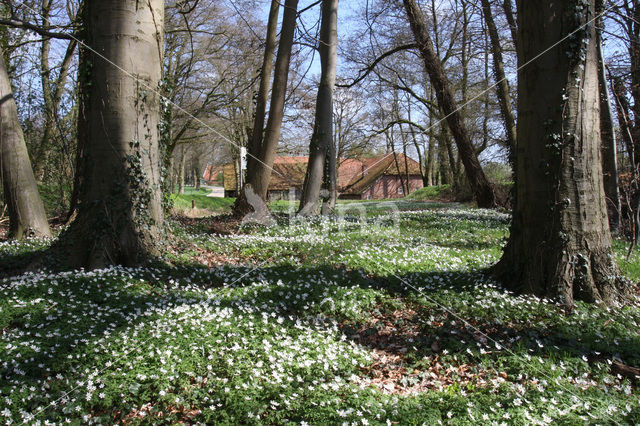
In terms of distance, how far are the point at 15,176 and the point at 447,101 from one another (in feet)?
42.0

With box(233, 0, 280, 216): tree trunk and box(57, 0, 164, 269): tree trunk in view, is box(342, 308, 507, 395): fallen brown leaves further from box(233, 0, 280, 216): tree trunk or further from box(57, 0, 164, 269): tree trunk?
box(233, 0, 280, 216): tree trunk

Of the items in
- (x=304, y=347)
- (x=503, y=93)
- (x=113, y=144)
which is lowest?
(x=304, y=347)

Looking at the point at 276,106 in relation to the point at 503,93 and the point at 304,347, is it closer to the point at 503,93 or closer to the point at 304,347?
the point at 304,347

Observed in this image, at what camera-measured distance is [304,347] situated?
434cm

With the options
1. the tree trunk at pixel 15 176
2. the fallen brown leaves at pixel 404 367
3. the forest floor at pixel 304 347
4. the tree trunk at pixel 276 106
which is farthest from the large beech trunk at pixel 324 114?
the fallen brown leaves at pixel 404 367

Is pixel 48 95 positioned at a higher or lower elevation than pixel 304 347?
higher

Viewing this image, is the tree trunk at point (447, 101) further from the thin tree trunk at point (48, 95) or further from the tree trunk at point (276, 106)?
the thin tree trunk at point (48, 95)

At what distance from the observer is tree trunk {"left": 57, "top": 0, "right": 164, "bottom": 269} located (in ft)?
19.7

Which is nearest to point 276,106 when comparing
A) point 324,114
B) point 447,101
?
point 324,114

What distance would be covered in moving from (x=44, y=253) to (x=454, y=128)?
1368cm

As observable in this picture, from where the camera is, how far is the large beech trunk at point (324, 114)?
1255 centimetres

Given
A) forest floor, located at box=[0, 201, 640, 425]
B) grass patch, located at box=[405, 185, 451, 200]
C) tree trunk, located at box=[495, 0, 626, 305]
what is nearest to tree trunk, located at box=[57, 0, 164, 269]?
forest floor, located at box=[0, 201, 640, 425]

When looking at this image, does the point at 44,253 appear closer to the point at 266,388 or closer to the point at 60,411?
the point at 60,411

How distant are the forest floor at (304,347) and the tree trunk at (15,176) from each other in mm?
2078
